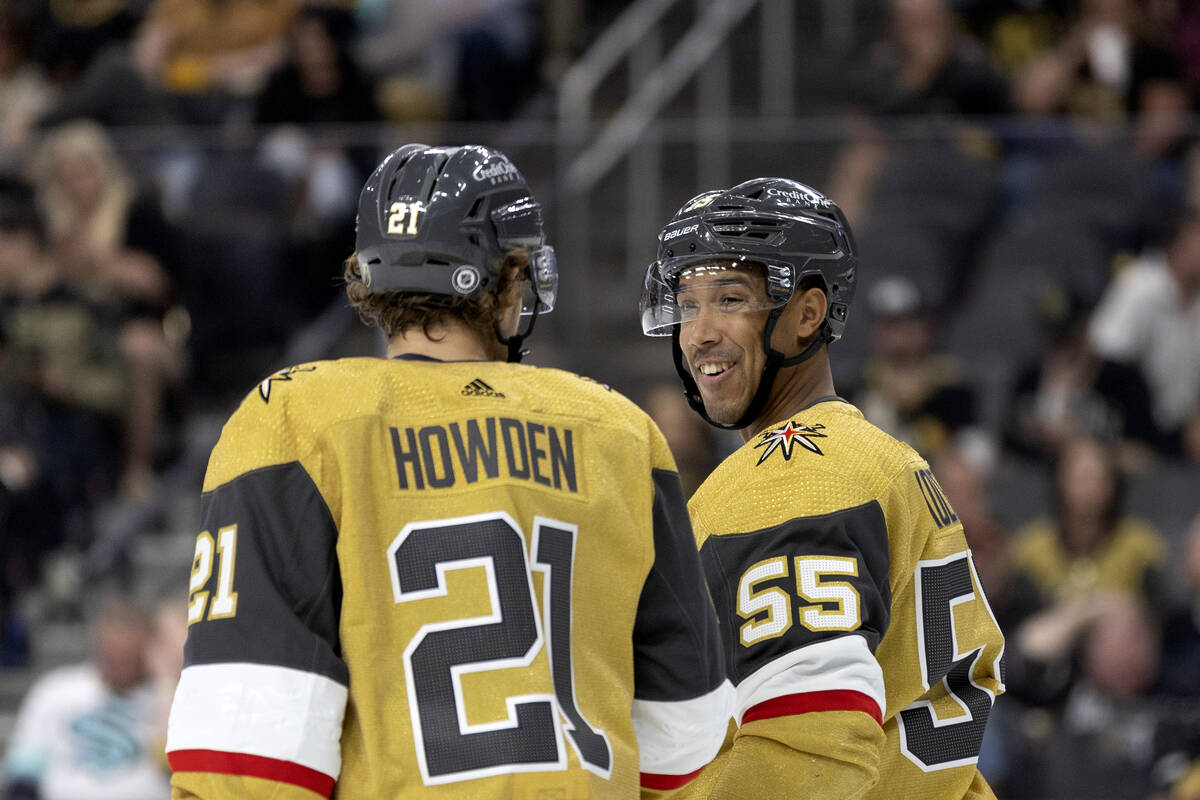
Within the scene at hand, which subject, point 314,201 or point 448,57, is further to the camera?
point 448,57

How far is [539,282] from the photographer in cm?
252

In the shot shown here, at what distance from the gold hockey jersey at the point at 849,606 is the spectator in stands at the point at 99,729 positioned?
447cm

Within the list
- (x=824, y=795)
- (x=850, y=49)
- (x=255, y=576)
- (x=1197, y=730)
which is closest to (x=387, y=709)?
(x=255, y=576)

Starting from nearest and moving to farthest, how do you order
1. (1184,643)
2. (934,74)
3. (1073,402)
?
(1184,643), (1073,402), (934,74)

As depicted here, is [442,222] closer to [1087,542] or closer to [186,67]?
[1087,542]

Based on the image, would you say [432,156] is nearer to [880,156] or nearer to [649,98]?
[880,156]

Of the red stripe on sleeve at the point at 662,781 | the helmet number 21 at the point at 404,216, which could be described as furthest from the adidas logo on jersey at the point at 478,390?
the red stripe on sleeve at the point at 662,781

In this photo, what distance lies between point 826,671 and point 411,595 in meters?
0.73

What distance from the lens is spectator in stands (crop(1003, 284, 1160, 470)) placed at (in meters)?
6.48

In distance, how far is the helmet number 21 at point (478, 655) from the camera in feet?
7.16

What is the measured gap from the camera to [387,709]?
219 cm

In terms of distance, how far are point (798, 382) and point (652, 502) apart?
0.74 metres

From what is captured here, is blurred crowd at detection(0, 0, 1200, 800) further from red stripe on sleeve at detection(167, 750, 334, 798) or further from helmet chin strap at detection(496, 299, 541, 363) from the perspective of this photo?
red stripe on sleeve at detection(167, 750, 334, 798)

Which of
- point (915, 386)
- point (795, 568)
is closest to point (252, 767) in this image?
point (795, 568)
